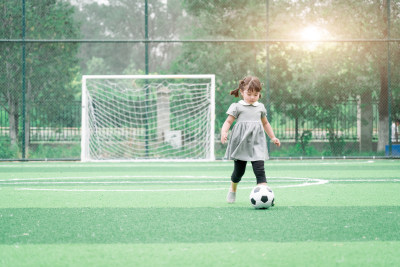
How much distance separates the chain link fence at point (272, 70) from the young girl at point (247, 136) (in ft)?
27.9

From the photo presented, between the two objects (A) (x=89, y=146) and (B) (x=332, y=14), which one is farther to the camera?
(B) (x=332, y=14)

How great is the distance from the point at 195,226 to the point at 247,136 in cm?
160

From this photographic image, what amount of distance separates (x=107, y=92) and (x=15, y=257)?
1285cm

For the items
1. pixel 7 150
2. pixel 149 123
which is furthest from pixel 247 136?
pixel 7 150

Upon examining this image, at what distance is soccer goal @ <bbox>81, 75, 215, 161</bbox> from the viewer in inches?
583

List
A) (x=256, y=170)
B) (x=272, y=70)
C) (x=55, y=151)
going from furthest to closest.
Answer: (x=272, y=70) < (x=55, y=151) < (x=256, y=170)

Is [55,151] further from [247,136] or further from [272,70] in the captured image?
[247,136]

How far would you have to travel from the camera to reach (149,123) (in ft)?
49.4

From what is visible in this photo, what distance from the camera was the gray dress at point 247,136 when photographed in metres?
5.86

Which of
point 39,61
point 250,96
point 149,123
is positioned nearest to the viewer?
point 250,96

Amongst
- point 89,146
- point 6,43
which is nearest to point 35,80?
point 6,43

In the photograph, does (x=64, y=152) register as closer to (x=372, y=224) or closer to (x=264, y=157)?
(x=264, y=157)

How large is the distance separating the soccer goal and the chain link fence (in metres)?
0.89

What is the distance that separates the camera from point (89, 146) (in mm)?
14531
